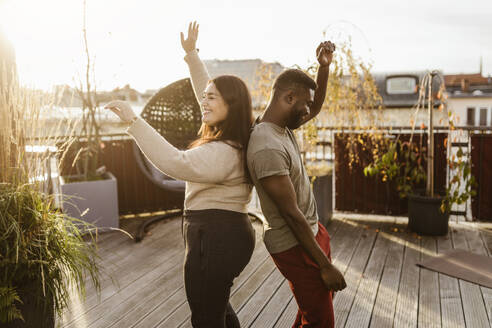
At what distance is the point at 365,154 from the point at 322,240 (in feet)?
9.95

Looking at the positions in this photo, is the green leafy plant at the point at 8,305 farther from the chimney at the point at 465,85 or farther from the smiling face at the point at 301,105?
the chimney at the point at 465,85

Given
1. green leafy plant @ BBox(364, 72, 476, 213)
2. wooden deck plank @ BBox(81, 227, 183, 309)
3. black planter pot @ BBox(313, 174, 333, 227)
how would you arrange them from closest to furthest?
wooden deck plank @ BBox(81, 227, 183, 309), green leafy plant @ BBox(364, 72, 476, 213), black planter pot @ BBox(313, 174, 333, 227)

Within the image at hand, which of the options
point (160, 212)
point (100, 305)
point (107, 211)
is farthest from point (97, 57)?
point (100, 305)

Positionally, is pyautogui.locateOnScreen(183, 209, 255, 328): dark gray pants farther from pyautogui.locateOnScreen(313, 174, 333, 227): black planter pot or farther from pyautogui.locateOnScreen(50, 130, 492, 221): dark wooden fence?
pyautogui.locateOnScreen(50, 130, 492, 221): dark wooden fence

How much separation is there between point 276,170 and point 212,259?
38cm

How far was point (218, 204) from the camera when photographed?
4.71 ft

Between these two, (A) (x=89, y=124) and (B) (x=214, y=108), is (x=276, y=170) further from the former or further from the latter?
(A) (x=89, y=124)

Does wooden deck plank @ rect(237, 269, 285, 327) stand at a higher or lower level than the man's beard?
lower

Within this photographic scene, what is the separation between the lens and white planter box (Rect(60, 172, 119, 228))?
367 centimetres

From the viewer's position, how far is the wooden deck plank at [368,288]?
7.54 feet

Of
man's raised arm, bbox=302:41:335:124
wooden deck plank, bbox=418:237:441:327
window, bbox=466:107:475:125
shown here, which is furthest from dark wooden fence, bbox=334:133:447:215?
window, bbox=466:107:475:125

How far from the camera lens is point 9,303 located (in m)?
1.59

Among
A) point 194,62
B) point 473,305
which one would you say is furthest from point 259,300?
point 194,62

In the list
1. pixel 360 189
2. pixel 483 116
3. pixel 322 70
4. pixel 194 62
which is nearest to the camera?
pixel 322 70
